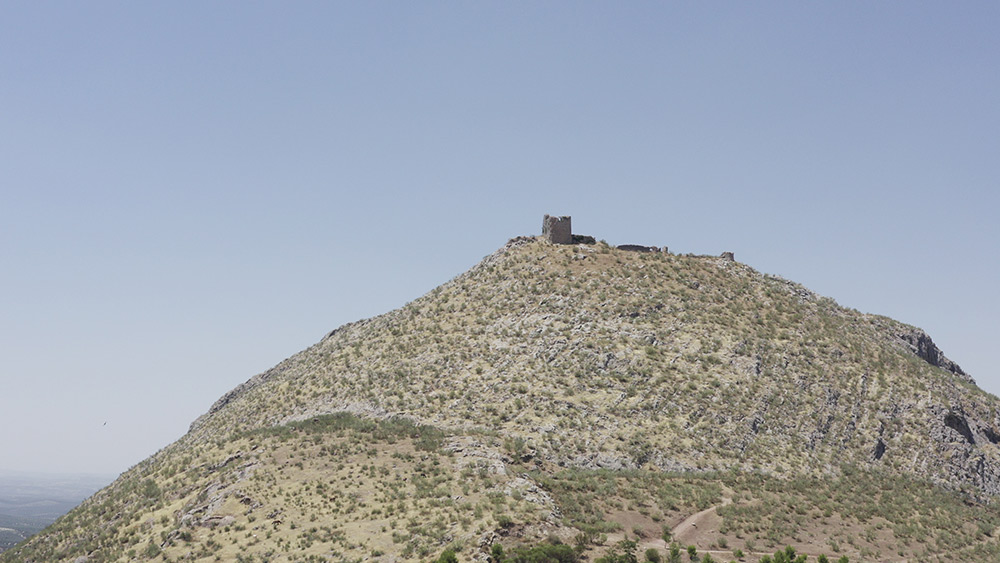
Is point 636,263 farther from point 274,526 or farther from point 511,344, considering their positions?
point 274,526

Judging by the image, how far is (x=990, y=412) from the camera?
6831 centimetres

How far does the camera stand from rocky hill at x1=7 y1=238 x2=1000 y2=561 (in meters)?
43.4

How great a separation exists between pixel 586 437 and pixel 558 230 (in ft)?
109

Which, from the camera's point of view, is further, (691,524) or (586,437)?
(586,437)

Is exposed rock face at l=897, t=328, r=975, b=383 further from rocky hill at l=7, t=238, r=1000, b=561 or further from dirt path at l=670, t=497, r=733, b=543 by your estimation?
dirt path at l=670, t=497, r=733, b=543

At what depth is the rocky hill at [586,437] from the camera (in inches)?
1710

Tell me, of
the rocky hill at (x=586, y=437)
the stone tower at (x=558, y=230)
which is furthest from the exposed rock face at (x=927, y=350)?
the stone tower at (x=558, y=230)

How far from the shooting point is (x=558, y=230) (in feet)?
272

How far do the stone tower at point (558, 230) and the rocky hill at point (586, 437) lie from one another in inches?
63.2

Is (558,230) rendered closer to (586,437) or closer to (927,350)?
(586,437)

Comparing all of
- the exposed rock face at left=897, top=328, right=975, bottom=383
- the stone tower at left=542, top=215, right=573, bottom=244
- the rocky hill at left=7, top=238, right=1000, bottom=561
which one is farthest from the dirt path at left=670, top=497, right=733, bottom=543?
the exposed rock face at left=897, top=328, right=975, bottom=383

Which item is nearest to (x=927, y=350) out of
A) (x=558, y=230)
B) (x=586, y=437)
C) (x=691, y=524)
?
(x=558, y=230)

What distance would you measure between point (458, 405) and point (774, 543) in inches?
1051

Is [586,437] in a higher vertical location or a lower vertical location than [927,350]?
lower
